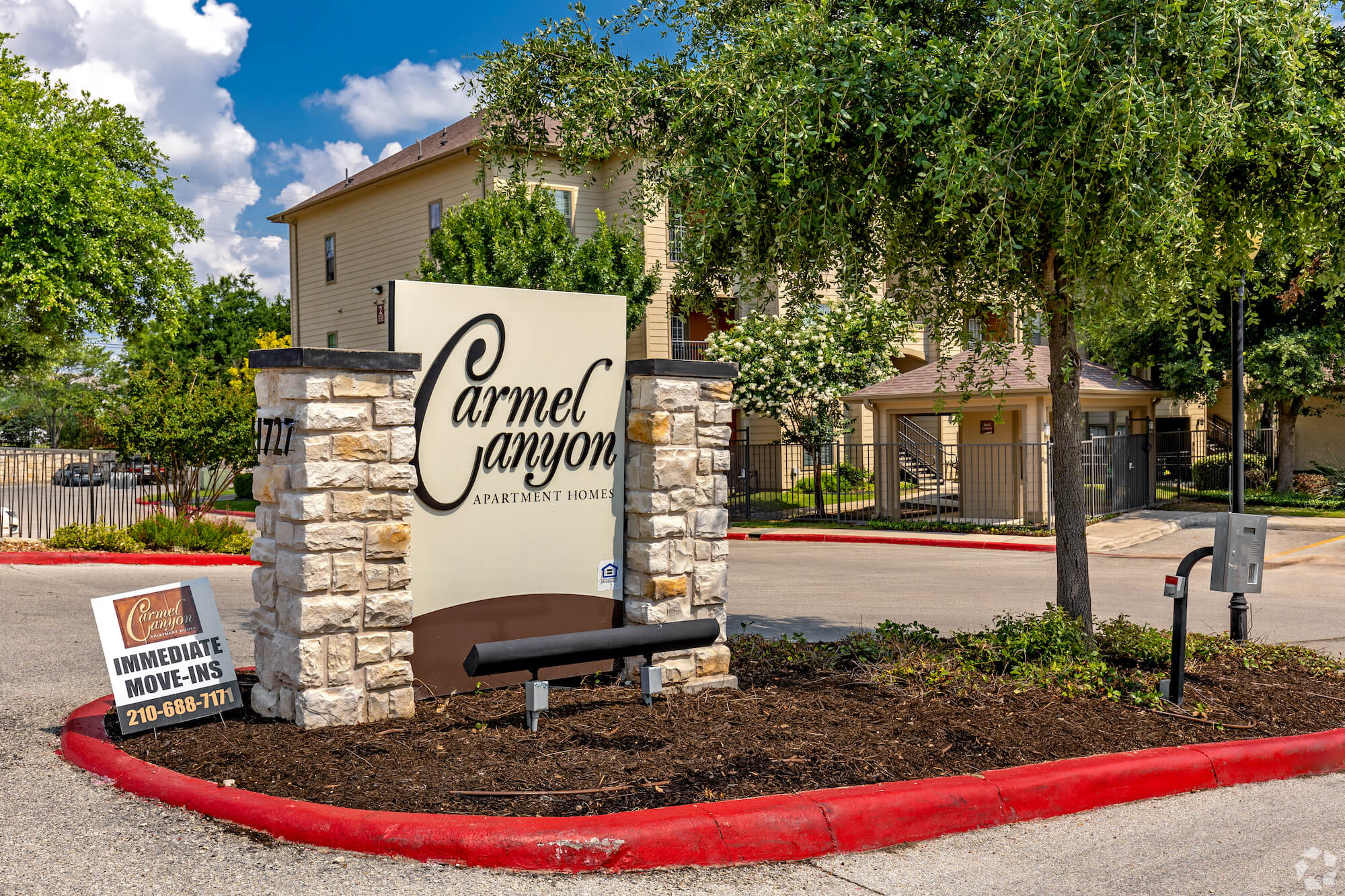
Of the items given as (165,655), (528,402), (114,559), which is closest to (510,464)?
(528,402)

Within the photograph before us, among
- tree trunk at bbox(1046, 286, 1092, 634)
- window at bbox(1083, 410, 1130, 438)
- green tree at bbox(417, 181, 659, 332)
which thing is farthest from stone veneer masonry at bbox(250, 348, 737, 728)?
window at bbox(1083, 410, 1130, 438)

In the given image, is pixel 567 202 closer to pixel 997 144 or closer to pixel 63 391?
pixel 997 144

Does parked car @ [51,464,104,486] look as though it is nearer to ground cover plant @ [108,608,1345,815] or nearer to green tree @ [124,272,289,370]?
ground cover plant @ [108,608,1345,815]

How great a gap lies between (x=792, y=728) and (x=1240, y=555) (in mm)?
3595

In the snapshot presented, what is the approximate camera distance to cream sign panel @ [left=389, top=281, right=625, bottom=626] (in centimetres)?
629

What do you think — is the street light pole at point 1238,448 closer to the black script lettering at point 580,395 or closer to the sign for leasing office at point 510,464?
the sign for leasing office at point 510,464

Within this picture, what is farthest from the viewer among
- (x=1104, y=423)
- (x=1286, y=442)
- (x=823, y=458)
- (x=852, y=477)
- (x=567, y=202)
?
(x=823, y=458)

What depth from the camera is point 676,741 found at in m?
5.67

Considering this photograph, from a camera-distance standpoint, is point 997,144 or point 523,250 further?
point 523,250

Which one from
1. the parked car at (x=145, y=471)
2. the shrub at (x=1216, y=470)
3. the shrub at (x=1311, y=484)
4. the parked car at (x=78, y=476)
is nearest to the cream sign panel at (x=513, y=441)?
the parked car at (x=145, y=471)

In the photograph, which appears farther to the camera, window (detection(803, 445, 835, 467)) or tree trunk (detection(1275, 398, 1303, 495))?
window (detection(803, 445, 835, 467))

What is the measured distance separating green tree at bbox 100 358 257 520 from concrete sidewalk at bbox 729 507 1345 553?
10.5m

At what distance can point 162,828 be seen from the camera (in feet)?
15.0

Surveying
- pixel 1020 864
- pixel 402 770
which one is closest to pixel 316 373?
pixel 402 770
